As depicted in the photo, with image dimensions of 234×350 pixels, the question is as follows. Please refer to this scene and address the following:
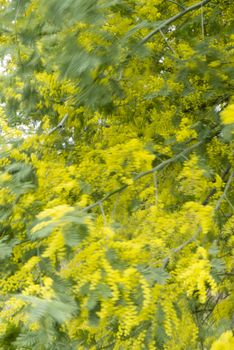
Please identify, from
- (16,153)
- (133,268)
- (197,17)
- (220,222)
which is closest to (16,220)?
(16,153)

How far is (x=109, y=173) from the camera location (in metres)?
2.80

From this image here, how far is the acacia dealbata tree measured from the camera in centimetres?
224

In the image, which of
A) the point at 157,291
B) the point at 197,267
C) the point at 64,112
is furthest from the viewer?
the point at 64,112

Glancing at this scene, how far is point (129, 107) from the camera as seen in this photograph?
3.55 m

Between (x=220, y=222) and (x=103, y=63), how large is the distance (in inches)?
62.5

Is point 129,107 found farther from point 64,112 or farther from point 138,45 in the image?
point 138,45

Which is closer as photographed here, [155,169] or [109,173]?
[109,173]

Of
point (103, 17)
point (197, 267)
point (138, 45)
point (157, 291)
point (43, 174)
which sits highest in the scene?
point (103, 17)

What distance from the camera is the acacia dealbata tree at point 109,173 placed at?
2236 mm

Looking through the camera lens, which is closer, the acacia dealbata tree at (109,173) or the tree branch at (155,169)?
the acacia dealbata tree at (109,173)

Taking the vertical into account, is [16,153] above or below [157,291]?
above

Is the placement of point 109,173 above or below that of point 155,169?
above

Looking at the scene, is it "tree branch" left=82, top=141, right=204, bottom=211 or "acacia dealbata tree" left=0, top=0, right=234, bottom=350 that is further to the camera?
"tree branch" left=82, top=141, right=204, bottom=211

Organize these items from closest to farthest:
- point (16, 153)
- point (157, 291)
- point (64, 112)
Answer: point (157, 291) < point (16, 153) < point (64, 112)
